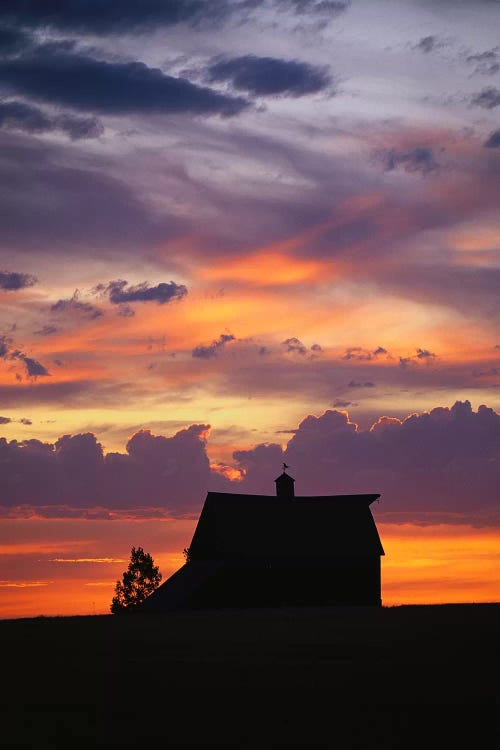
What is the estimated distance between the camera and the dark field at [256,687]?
1944 cm

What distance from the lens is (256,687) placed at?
25.5 metres

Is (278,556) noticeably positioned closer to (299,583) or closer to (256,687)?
(299,583)

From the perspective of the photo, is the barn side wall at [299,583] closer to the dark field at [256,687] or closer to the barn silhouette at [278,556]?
→ the barn silhouette at [278,556]

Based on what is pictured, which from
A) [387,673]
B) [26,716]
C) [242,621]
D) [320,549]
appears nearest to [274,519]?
[320,549]

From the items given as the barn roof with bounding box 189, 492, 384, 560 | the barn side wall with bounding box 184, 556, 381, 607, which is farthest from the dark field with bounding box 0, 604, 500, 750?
the barn roof with bounding box 189, 492, 384, 560

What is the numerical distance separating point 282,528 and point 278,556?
257 centimetres

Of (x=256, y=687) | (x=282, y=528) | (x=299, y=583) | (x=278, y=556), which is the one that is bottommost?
(x=256, y=687)

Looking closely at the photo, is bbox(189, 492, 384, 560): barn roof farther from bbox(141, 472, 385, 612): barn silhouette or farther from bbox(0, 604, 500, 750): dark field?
bbox(0, 604, 500, 750): dark field

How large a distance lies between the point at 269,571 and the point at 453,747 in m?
57.0

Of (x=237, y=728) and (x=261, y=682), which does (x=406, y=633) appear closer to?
(x=261, y=682)

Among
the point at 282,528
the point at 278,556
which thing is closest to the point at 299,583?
the point at 278,556

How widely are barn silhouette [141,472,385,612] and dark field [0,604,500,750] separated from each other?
27300 mm

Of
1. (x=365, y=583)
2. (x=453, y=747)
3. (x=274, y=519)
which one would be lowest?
(x=453, y=747)

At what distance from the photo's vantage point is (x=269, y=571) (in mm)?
74625
